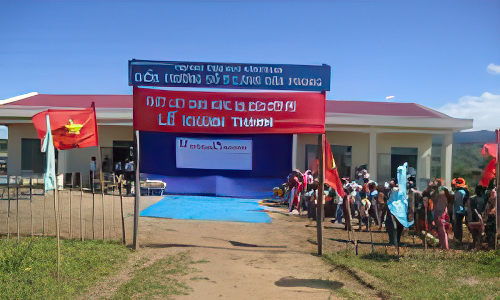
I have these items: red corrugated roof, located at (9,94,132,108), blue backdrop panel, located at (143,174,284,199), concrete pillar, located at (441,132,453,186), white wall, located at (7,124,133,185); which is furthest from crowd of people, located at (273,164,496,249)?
red corrugated roof, located at (9,94,132,108)

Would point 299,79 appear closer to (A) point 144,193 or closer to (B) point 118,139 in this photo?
(A) point 144,193

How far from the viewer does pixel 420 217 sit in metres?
8.99

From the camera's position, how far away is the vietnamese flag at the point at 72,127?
734cm

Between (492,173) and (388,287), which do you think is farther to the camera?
(492,173)

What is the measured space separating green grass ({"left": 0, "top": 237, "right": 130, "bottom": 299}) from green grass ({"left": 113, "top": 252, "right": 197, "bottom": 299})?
512mm

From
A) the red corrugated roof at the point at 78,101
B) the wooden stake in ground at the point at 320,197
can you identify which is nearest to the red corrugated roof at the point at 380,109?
the red corrugated roof at the point at 78,101

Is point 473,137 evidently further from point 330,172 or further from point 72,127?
point 72,127

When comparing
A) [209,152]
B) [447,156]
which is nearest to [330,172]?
[209,152]

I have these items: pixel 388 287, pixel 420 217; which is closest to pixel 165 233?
pixel 388 287

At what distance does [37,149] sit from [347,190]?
1406cm

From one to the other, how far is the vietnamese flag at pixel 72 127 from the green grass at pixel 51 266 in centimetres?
181

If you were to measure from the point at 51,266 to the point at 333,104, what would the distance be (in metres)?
17.0

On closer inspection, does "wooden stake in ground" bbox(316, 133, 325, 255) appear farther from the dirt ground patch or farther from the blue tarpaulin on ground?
the blue tarpaulin on ground

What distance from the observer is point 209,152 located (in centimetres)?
1035
